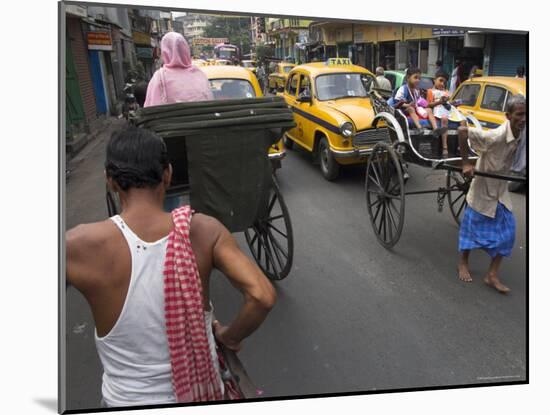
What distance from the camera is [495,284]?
276 cm

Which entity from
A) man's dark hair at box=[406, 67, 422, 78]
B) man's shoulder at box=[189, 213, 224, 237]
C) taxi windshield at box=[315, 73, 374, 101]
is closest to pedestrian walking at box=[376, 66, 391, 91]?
taxi windshield at box=[315, 73, 374, 101]

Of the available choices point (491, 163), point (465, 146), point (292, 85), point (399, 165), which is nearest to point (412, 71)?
point (399, 165)

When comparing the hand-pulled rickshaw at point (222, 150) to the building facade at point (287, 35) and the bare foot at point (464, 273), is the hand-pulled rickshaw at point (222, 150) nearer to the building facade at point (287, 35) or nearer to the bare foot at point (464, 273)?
the building facade at point (287, 35)

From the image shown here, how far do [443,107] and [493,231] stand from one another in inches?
48.6

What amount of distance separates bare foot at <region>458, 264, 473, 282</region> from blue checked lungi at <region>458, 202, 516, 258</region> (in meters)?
0.15

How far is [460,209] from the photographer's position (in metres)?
3.52

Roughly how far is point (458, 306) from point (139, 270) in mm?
2201

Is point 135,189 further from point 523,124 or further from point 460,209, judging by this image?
point 460,209

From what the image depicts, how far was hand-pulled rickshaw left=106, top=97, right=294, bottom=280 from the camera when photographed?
2.05 meters

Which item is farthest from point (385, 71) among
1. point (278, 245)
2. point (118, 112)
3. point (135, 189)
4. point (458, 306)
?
point (135, 189)

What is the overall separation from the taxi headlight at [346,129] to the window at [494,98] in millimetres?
Answer: 1529

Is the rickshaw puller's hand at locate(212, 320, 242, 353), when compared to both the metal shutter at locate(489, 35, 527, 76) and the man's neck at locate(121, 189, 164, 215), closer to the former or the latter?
the man's neck at locate(121, 189, 164, 215)

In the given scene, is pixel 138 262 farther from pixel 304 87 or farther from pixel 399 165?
pixel 304 87

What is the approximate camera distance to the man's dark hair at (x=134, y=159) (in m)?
1.17
